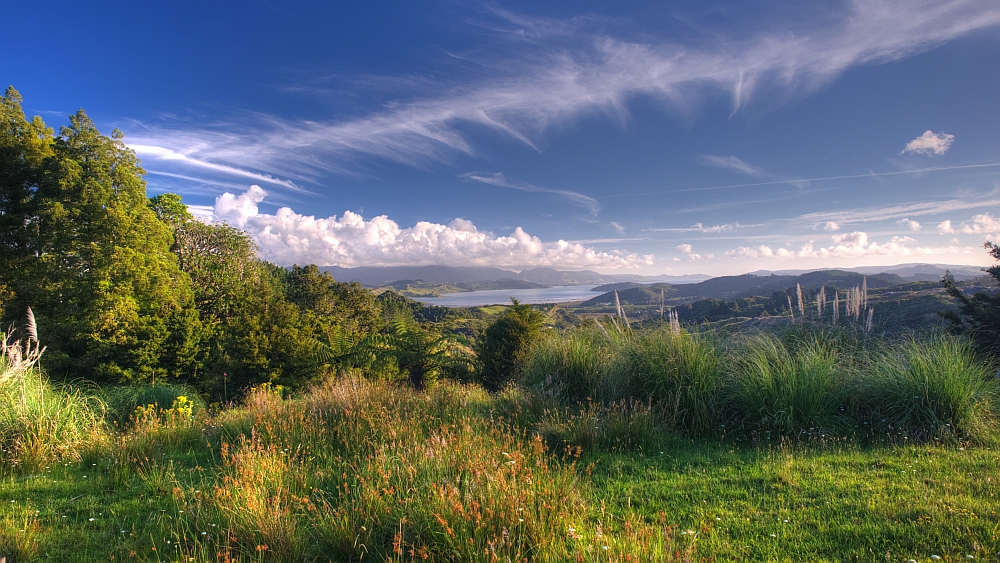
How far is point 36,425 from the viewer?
16.6 feet

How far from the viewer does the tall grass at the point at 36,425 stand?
4766 mm

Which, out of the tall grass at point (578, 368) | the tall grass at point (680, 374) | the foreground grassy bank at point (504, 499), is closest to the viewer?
the foreground grassy bank at point (504, 499)

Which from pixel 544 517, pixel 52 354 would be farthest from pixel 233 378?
pixel 544 517

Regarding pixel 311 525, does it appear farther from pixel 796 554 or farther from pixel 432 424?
pixel 796 554

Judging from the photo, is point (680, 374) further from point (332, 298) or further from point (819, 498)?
point (332, 298)

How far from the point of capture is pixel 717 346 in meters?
6.79

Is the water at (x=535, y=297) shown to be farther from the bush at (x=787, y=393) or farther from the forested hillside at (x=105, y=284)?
the bush at (x=787, y=393)

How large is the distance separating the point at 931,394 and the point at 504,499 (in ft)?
19.5

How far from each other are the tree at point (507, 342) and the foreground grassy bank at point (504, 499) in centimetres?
1332

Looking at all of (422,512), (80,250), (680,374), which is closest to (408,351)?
(680,374)

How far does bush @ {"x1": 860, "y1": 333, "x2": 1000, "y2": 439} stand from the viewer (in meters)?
4.86

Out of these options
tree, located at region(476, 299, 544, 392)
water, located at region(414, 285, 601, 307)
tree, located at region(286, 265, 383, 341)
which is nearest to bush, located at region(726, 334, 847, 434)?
tree, located at region(476, 299, 544, 392)

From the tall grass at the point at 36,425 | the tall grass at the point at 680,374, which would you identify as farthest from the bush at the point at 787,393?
the tall grass at the point at 36,425

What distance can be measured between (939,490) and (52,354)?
24872 mm
